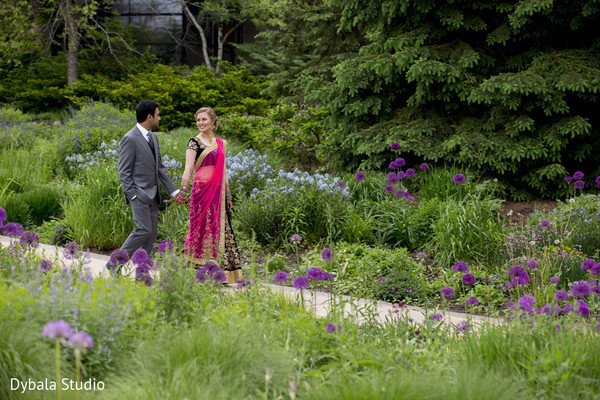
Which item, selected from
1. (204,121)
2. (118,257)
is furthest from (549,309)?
(204,121)

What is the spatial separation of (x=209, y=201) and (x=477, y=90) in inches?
185

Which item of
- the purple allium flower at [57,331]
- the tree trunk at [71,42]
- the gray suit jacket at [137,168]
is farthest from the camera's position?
the tree trunk at [71,42]

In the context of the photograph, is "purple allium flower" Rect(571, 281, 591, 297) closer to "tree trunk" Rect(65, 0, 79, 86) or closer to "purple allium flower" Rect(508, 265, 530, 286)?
"purple allium flower" Rect(508, 265, 530, 286)

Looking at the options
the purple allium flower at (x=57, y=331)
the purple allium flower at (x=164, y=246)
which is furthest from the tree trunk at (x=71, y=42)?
the purple allium flower at (x=57, y=331)

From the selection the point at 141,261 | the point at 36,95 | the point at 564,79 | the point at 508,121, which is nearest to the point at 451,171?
the point at 508,121

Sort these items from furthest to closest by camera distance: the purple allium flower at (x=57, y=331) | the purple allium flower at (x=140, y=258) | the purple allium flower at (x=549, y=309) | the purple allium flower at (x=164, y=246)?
the purple allium flower at (x=164, y=246) < the purple allium flower at (x=140, y=258) < the purple allium flower at (x=549, y=309) < the purple allium flower at (x=57, y=331)

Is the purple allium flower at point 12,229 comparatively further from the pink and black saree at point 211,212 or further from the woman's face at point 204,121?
the woman's face at point 204,121

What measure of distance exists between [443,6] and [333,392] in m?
7.79

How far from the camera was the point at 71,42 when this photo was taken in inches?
698

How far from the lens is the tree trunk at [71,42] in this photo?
1740 centimetres

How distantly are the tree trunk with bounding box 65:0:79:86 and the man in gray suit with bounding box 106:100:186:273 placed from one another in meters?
13.6

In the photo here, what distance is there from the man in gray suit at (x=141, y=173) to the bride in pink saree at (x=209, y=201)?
1.04 ft

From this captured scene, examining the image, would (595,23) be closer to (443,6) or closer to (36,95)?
(443,6)

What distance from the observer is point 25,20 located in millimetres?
18156
